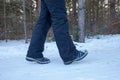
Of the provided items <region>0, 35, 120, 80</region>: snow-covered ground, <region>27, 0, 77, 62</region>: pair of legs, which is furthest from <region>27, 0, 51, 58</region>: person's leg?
<region>0, 35, 120, 80</region>: snow-covered ground

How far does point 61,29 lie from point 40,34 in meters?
0.33

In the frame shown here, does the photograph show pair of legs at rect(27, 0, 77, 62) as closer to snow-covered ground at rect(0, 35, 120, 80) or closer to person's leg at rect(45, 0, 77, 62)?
person's leg at rect(45, 0, 77, 62)

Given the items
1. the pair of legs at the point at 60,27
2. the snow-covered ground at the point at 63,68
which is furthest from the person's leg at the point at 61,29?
the snow-covered ground at the point at 63,68

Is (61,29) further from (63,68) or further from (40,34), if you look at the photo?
(63,68)

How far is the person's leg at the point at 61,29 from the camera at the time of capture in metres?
4.06

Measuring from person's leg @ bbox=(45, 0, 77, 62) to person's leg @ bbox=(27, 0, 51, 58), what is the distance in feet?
0.53

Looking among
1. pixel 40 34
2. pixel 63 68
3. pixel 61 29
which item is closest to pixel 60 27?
pixel 61 29

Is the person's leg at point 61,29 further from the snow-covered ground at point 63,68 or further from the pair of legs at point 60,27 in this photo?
the snow-covered ground at point 63,68

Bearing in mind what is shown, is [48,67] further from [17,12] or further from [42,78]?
[17,12]

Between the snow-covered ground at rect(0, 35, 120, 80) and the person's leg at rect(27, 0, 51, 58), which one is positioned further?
the person's leg at rect(27, 0, 51, 58)

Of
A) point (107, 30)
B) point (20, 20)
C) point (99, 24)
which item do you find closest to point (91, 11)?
point (99, 24)

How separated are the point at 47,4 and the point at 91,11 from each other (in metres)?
11.4

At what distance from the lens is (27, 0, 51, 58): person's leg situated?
14.0 ft

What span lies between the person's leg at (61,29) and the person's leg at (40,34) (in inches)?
6.4
